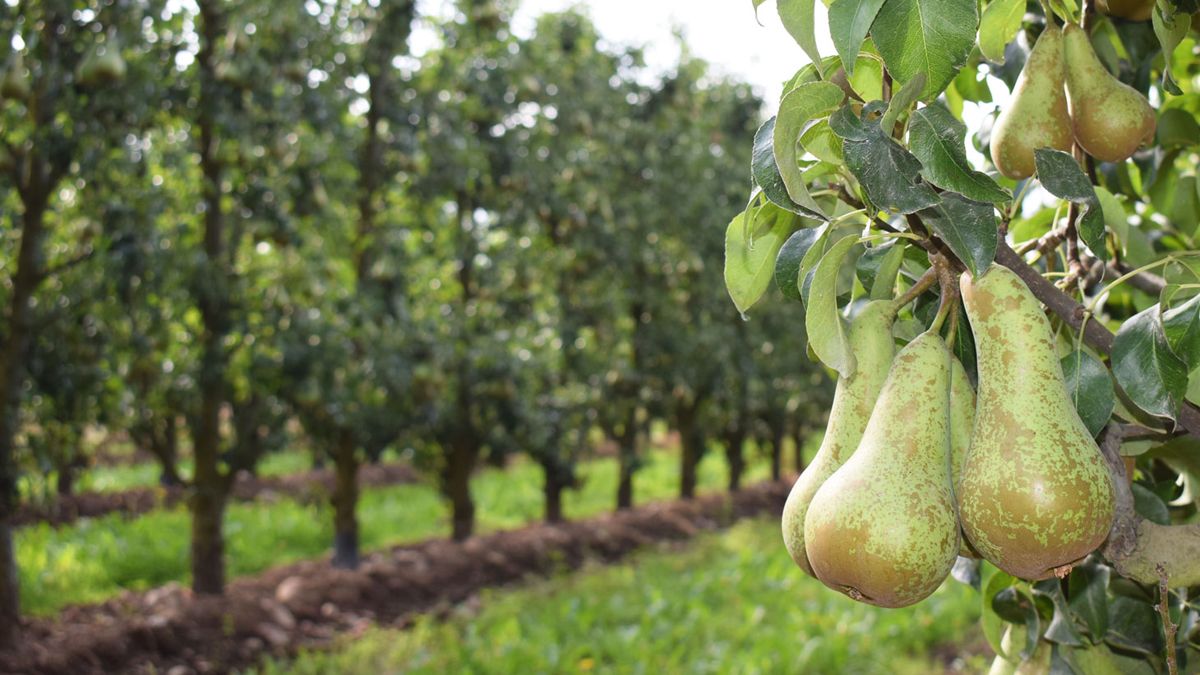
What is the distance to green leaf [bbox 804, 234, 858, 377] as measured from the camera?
0.90 meters

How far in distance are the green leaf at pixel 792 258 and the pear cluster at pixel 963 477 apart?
163 millimetres

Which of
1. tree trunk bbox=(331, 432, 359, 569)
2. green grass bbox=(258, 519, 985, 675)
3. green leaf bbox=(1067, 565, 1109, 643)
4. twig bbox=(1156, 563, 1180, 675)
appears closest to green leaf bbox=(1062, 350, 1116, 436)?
twig bbox=(1156, 563, 1180, 675)

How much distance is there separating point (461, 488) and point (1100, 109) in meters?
7.54

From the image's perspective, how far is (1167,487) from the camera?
4.05 ft

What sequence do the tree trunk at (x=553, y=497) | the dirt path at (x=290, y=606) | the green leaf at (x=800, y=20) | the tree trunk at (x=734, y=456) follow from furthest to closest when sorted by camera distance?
the tree trunk at (x=734, y=456)
the tree trunk at (x=553, y=497)
the dirt path at (x=290, y=606)
the green leaf at (x=800, y=20)

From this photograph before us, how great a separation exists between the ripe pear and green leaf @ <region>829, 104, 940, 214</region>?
0.61 feet

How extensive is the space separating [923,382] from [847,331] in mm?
164

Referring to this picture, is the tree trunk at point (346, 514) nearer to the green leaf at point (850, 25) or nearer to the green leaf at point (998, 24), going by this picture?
the green leaf at point (998, 24)

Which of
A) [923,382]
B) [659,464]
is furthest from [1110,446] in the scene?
[659,464]

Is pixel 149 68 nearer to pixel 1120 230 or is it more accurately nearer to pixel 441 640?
pixel 441 640

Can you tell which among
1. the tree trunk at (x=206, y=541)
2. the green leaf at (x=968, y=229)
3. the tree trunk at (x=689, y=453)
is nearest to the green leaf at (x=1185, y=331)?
the green leaf at (x=968, y=229)

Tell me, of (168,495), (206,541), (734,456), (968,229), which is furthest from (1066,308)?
(734,456)

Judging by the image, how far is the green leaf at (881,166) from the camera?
0.80 meters

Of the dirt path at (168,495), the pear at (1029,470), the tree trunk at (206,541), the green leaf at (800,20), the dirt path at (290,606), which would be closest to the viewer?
the pear at (1029,470)
